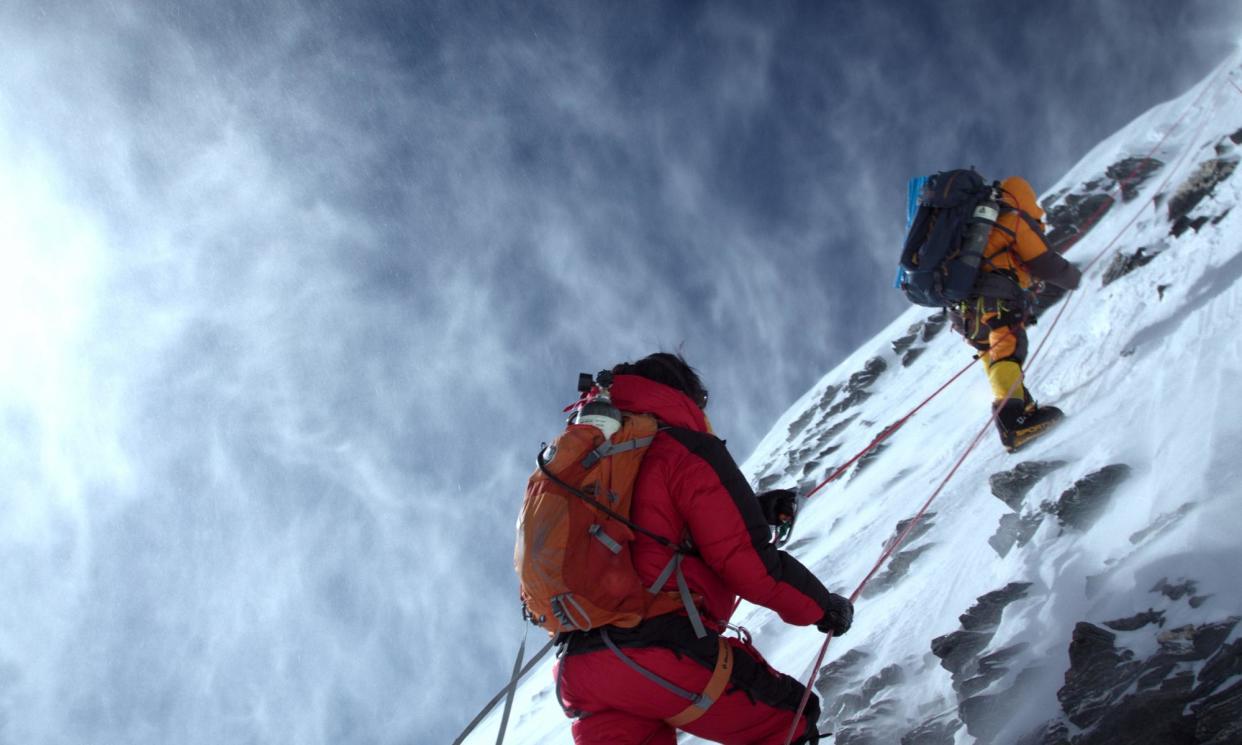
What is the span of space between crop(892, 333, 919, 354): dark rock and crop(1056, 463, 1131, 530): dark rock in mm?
23789

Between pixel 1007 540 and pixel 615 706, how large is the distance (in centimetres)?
280

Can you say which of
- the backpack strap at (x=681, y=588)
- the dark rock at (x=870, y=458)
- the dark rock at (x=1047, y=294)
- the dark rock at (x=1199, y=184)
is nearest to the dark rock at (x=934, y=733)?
the backpack strap at (x=681, y=588)

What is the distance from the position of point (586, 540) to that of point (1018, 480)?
3565mm

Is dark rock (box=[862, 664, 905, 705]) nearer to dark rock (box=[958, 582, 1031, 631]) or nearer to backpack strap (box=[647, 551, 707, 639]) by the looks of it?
dark rock (box=[958, 582, 1031, 631])

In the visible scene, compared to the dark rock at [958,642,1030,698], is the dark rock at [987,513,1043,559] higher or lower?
higher

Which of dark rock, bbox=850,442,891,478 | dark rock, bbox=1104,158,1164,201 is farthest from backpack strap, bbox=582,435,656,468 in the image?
dark rock, bbox=1104,158,1164,201

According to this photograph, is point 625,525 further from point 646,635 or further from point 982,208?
point 982,208

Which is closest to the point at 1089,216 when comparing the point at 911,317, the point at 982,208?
the point at 911,317

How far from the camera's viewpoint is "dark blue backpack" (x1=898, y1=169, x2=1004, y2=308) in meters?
6.00

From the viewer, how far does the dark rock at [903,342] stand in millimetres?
27188

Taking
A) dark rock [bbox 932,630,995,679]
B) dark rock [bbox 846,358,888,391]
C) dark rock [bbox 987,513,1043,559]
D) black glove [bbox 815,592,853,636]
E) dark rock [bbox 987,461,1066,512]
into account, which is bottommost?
dark rock [bbox 932,630,995,679]

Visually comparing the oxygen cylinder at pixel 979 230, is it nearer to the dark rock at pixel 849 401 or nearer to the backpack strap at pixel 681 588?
the backpack strap at pixel 681 588

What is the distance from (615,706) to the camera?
3186 mm

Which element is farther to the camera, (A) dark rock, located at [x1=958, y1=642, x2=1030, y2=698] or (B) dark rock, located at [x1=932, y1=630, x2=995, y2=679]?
(B) dark rock, located at [x1=932, y1=630, x2=995, y2=679]
